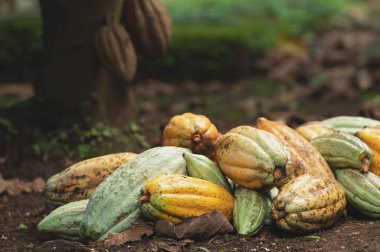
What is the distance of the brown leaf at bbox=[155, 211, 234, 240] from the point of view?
10.3 feet

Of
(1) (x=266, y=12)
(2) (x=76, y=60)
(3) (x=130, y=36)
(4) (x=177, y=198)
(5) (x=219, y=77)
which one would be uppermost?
(3) (x=130, y=36)

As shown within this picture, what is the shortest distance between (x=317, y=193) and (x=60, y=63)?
2.38m

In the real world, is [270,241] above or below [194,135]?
below

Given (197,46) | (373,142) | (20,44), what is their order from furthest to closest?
(197,46)
(20,44)
(373,142)

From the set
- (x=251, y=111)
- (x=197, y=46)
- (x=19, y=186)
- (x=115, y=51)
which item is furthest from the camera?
(x=197, y=46)

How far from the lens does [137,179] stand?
3365 mm

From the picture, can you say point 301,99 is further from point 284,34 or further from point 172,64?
point 284,34

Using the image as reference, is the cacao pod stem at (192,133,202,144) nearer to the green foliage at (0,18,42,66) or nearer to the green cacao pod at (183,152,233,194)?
the green cacao pod at (183,152,233,194)

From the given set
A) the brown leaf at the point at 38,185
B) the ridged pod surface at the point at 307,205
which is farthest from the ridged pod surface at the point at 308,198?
the brown leaf at the point at 38,185

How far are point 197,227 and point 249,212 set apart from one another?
0.25 metres

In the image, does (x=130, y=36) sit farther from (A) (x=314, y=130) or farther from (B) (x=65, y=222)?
(B) (x=65, y=222)

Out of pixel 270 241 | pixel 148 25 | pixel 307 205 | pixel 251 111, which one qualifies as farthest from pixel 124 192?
pixel 251 111

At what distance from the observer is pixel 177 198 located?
3.18 m

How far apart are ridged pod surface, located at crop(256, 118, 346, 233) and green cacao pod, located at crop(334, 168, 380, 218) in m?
0.08
